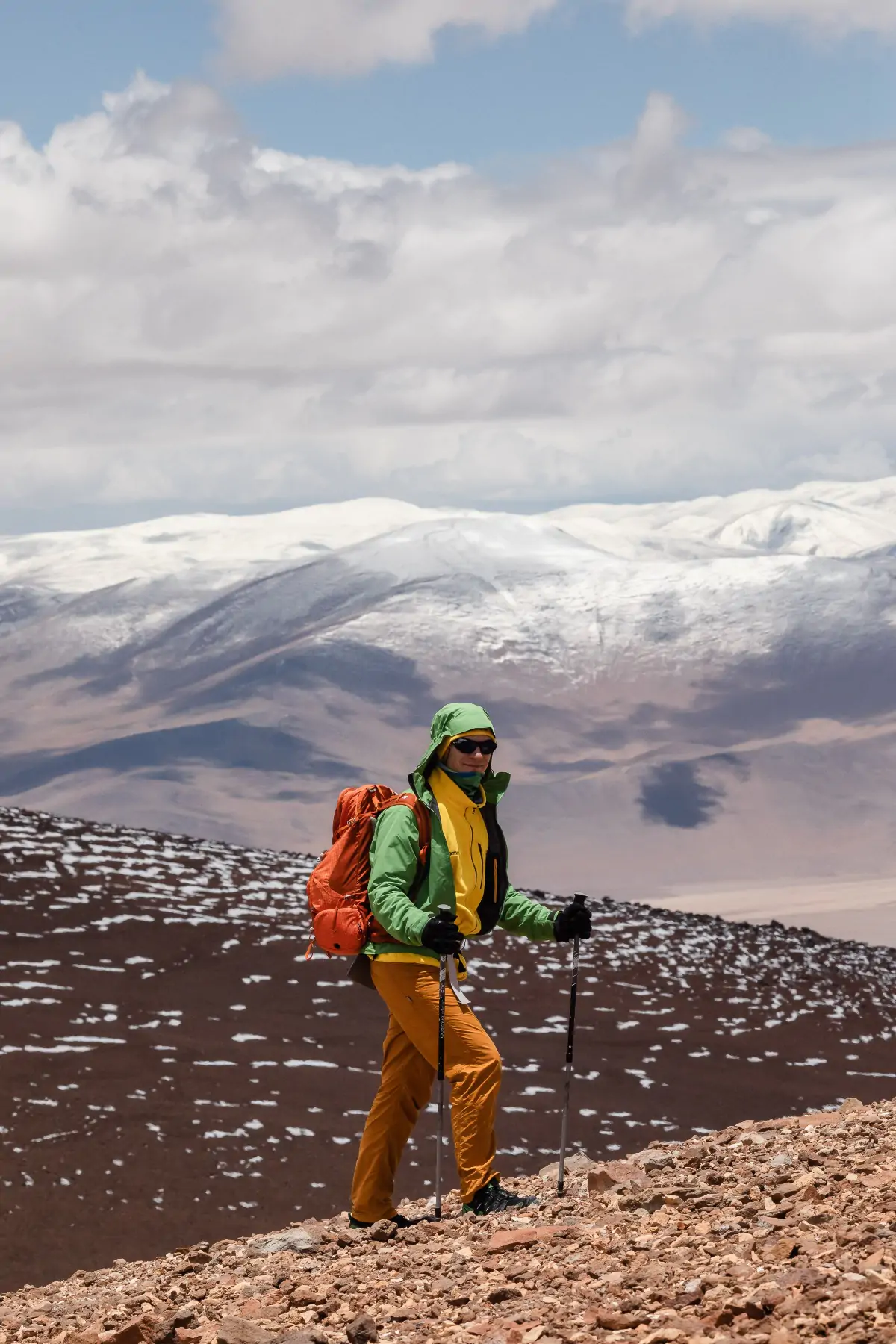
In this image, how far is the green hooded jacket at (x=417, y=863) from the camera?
24.3ft

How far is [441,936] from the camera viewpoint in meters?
7.23

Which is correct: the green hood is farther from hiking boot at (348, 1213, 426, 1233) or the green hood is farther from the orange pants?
hiking boot at (348, 1213, 426, 1233)

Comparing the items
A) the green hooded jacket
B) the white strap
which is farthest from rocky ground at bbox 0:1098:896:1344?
the green hooded jacket

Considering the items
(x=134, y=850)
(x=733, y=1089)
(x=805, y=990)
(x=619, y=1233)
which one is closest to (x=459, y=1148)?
(x=619, y=1233)

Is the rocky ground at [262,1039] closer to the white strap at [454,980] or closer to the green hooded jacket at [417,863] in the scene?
the white strap at [454,980]

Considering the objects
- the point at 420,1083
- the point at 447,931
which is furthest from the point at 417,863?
the point at 420,1083

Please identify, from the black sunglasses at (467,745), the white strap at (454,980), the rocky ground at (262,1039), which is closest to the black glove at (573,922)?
the white strap at (454,980)

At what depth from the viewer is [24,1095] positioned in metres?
15.7

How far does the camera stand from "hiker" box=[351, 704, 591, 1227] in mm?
7500

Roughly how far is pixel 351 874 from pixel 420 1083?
3.85 feet

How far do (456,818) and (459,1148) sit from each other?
5.39 feet

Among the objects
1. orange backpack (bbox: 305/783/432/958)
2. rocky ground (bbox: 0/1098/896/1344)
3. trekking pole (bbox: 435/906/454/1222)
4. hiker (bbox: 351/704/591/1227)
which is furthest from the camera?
orange backpack (bbox: 305/783/432/958)

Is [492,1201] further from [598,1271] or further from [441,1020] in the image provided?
[598,1271]

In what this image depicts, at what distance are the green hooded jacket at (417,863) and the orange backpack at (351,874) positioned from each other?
0.05 metres
